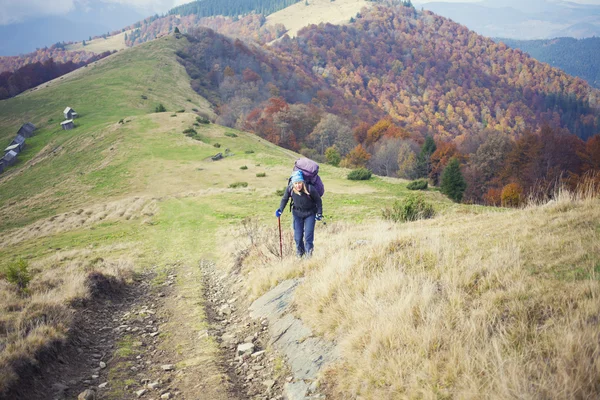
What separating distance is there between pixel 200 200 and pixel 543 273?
74.4 feet

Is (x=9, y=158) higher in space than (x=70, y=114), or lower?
lower

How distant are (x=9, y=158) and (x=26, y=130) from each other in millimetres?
10642

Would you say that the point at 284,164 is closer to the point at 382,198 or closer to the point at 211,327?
the point at 382,198

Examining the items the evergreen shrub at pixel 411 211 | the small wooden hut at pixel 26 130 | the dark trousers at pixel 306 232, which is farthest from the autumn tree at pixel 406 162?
the small wooden hut at pixel 26 130

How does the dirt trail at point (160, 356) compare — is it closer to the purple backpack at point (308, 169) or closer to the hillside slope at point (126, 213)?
the hillside slope at point (126, 213)

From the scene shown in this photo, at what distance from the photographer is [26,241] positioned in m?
20.3

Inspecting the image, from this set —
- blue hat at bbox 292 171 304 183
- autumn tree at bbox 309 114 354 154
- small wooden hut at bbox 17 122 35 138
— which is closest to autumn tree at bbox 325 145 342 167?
autumn tree at bbox 309 114 354 154

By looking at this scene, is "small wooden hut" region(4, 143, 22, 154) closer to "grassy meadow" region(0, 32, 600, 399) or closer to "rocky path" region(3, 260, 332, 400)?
"grassy meadow" region(0, 32, 600, 399)

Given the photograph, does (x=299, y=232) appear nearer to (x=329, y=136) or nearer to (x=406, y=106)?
(x=329, y=136)

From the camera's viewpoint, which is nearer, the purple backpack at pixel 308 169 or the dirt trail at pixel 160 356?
the dirt trail at pixel 160 356

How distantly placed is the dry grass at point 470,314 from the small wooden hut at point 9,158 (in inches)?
2174

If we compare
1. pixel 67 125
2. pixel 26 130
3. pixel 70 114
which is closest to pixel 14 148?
pixel 67 125

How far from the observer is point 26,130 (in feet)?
173

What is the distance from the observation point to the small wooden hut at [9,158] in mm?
44247
